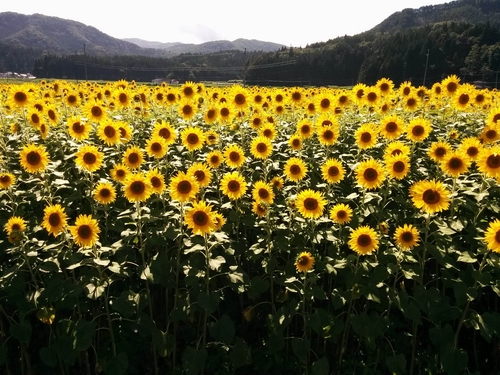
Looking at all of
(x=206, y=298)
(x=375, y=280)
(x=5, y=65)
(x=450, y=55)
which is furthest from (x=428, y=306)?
(x=5, y=65)

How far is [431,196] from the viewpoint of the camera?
3.69 meters

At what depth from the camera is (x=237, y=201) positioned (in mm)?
4488

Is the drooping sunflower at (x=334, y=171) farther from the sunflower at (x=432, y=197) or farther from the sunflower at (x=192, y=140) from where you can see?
the sunflower at (x=192, y=140)

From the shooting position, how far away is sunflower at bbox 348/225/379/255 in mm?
3623

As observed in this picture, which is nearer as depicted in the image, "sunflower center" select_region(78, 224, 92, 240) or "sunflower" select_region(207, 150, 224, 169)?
"sunflower center" select_region(78, 224, 92, 240)

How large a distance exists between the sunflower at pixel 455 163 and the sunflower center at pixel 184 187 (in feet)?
8.48

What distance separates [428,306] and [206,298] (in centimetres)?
195

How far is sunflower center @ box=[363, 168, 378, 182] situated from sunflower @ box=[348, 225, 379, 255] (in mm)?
755

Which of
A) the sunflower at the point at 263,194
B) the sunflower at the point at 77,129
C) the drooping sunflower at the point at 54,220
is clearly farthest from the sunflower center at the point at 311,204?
the sunflower at the point at 77,129

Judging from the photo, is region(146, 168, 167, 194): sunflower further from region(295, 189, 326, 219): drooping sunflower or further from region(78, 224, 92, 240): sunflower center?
region(295, 189, 326, 219): drooping sunflower

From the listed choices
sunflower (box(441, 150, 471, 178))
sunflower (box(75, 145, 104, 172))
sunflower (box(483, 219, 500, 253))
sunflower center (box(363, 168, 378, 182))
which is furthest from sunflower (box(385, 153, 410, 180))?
sunflower (box(75, 145, 104, 172))

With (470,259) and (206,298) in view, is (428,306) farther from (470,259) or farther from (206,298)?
(206,298)

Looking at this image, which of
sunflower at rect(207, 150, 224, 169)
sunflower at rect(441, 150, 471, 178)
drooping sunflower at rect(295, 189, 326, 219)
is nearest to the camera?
drooping sunflower at rect(295, 189, 326, 219)

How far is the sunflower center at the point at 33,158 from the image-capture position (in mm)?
4254
